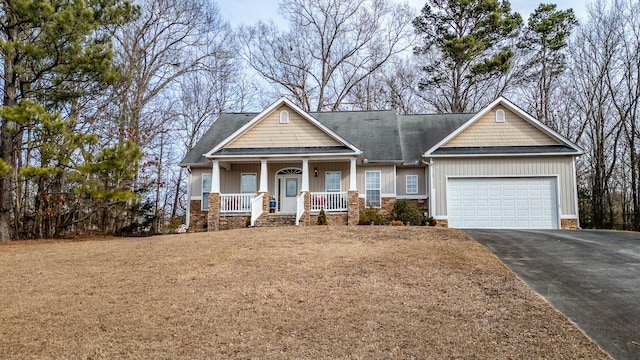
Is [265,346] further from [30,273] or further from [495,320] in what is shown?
[30,273]

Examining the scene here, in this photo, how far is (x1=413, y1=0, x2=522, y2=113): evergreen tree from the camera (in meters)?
28.9

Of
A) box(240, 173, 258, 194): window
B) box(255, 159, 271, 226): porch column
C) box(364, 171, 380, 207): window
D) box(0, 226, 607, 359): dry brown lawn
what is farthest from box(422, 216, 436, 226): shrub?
box(240, 173, 258, 194): window

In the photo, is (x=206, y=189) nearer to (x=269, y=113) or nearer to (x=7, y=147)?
(x=269, y=113)

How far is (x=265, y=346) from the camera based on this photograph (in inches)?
227

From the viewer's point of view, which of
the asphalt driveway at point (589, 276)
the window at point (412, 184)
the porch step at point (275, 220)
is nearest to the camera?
the asphalt driveway at point (589, 276)

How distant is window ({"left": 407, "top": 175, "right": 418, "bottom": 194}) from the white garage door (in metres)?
1.52

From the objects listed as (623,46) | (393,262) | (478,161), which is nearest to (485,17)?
(623,46)

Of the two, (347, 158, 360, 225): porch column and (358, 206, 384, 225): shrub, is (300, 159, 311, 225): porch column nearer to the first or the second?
(347, 158, 360, 225): porch column

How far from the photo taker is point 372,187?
19.5 m

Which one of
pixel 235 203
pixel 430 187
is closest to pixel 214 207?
pixel 235 203

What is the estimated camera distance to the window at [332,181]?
19797mm

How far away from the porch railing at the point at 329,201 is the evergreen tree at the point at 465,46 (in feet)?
47.8

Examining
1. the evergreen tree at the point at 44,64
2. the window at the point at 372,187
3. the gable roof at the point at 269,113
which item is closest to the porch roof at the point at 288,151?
the gable roof at the point at 269,113

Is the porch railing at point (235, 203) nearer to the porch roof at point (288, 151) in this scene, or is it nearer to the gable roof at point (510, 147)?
the porch roof at point (288, 151)
